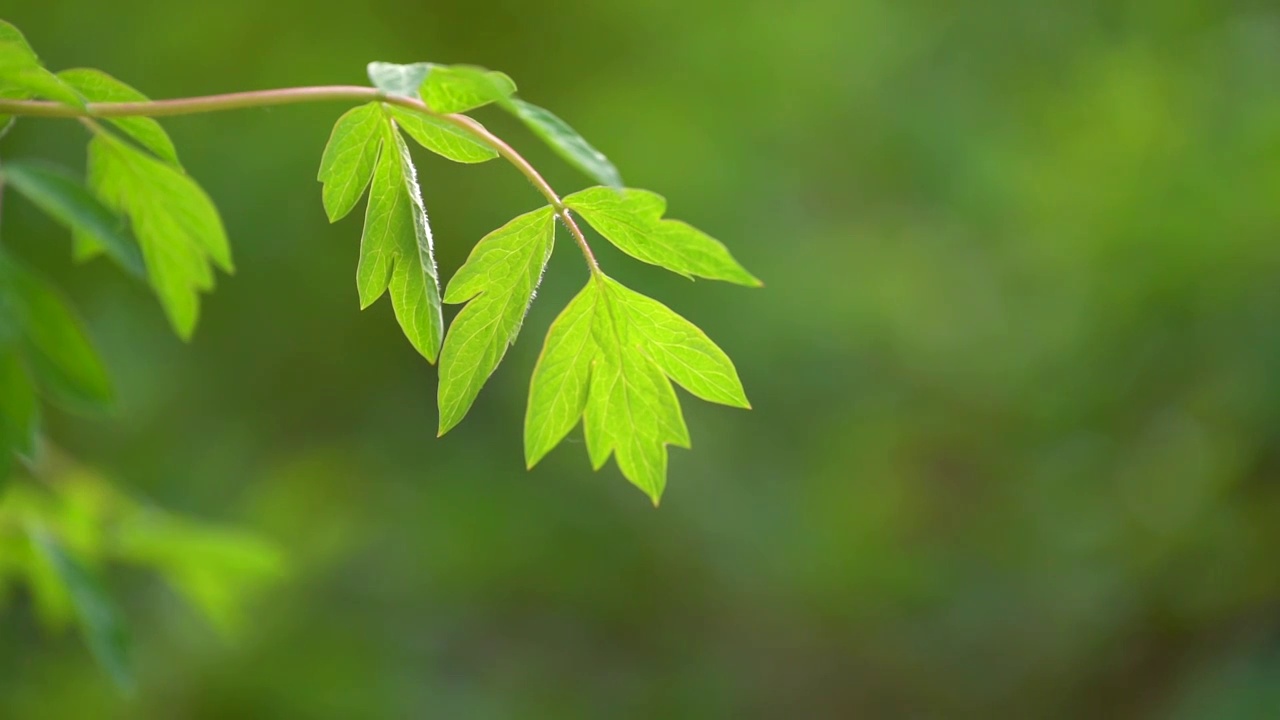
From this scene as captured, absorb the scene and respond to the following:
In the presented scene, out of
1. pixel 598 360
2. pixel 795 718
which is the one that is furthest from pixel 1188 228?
pixel 598 360

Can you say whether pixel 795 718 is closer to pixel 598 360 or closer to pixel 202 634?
pixel 202 634

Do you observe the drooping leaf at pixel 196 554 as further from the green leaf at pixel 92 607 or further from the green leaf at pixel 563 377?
the green leaf at pixel 563 377

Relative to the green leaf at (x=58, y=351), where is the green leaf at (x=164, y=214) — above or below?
above

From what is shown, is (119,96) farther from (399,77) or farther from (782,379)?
(782,379)

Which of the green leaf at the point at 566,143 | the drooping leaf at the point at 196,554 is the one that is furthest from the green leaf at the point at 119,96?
the drooping leaf at the point at 196,554

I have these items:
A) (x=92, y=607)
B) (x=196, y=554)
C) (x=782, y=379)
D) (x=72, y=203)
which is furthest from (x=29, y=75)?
(x=782, y=379)

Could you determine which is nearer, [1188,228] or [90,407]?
[90,407]
